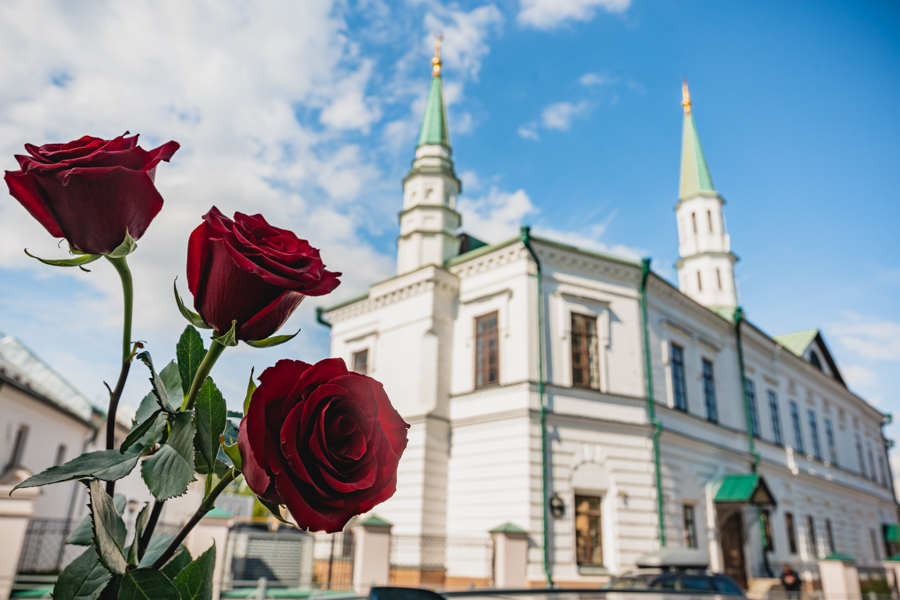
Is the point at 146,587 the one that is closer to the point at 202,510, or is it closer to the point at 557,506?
the point at 202,510

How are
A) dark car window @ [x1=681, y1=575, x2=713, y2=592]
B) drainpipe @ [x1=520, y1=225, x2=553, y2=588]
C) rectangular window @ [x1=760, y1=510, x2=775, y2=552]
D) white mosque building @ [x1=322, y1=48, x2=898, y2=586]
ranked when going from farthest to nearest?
rectangular window @ [x1=760, y1=510, x2=775, y2=552]
white mosque building @ [x1=322, y1=48, x2=898, y2=586]
drainpipe @ [x1=520, y1=225, x2=553, y2=588]
dark car window @ [x1=681, y1=575, x2=713, y2=592]

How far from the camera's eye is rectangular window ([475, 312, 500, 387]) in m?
18.6

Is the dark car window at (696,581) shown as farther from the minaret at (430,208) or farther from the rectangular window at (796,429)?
the rectangular window at (796,429)

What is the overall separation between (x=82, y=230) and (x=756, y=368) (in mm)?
28339

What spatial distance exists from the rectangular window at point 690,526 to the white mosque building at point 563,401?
0.06 m

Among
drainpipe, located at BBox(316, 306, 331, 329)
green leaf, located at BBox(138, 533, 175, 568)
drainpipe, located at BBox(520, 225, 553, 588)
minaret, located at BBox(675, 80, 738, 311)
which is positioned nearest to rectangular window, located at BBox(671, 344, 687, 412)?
drainpipe, located at BBox(520, 225, 553, 588)

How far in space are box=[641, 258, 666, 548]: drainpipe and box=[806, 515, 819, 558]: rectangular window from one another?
12.2 m

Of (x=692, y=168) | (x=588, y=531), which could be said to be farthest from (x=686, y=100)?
(x=588, y=531)

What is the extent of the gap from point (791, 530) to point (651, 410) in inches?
441

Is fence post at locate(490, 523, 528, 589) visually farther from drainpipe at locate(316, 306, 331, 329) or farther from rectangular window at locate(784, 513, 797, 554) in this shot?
rectangular window at locate(784, 513, 797, 554)

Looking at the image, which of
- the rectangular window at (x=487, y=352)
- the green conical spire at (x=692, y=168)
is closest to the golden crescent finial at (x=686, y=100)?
the green conical spire at (x=692, y=168)

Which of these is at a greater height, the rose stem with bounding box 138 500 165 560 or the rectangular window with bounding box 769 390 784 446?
the rectangular window with bounding box 769 390 784 446

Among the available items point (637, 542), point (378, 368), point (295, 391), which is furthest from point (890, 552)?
point (295, 391)

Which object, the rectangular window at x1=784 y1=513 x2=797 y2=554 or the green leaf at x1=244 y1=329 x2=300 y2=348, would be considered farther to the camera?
the rectangular window at x1=784 y1=513 x2=797 y2=554
